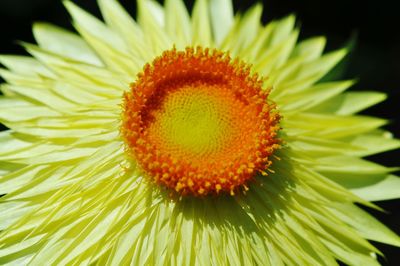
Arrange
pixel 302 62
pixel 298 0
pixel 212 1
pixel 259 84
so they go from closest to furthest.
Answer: pixel 259 84 → pixel 302 62 → pixel 212 1 → pixel 298 0

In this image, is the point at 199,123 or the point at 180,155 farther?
the point at 199,123

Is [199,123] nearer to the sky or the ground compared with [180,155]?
nearer to the sky

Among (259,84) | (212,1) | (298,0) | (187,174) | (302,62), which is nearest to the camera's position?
(187,174)

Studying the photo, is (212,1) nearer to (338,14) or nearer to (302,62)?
(302,62)

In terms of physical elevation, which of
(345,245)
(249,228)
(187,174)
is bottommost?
(345,245)

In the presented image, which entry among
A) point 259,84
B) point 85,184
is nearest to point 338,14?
point 259,84
